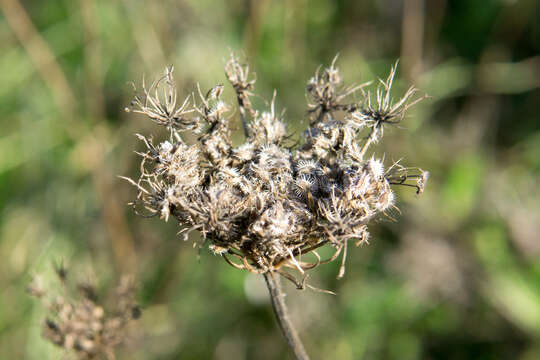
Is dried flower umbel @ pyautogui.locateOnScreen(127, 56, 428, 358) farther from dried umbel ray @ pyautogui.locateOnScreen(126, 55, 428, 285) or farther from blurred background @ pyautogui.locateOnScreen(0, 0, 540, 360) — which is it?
blurred background @ pyautogui.locateOnScreen(0, 0, 540, 360)

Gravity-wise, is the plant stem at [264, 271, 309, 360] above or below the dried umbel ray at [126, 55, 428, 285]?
below

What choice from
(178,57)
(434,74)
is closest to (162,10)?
(178,57)

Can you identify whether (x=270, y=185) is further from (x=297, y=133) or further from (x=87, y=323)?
(x=297, y=133)

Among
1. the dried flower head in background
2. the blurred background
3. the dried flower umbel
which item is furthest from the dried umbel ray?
the blurred background

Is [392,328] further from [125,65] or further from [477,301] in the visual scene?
[125,65]

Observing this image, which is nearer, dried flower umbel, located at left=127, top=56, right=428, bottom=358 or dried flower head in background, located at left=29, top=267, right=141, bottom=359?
dried flower umbel, located at left=127, top=56, right=428, bottom=358
